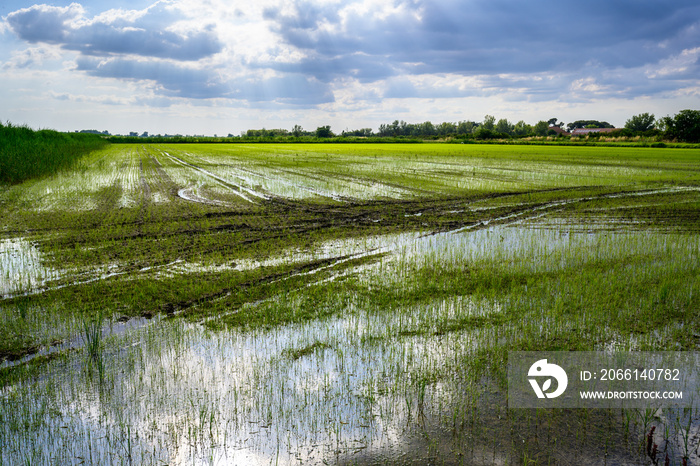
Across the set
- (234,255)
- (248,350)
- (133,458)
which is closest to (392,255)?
(234,255)

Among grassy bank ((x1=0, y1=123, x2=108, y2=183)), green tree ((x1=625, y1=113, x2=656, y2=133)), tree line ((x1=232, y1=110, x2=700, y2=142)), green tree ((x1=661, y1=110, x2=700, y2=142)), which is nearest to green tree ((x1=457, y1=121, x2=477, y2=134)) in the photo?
tree line ((x1=232, y1=110, x2=700, y2=142))

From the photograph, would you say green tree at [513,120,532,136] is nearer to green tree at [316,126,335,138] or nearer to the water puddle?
green tree at [316,126,335,138]

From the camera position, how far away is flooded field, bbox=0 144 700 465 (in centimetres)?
427

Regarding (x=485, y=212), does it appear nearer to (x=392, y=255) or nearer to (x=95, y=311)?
(x=392, y=255)

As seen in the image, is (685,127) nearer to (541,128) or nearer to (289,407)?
(541,128)

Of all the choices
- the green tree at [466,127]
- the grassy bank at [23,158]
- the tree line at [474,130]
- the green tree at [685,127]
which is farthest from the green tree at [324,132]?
the grassy bank at [23,158]

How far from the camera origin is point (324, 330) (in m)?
6.49

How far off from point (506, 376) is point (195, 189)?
690 inches

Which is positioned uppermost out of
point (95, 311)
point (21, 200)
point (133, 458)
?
point (21, 200)

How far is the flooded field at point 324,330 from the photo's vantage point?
4270 millimetres

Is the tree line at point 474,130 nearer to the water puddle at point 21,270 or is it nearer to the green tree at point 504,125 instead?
the green tree at point 504,125

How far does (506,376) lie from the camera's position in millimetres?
5254

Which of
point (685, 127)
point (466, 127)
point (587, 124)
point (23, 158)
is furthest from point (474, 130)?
point (23, 158)

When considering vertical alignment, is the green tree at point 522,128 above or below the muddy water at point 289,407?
above
